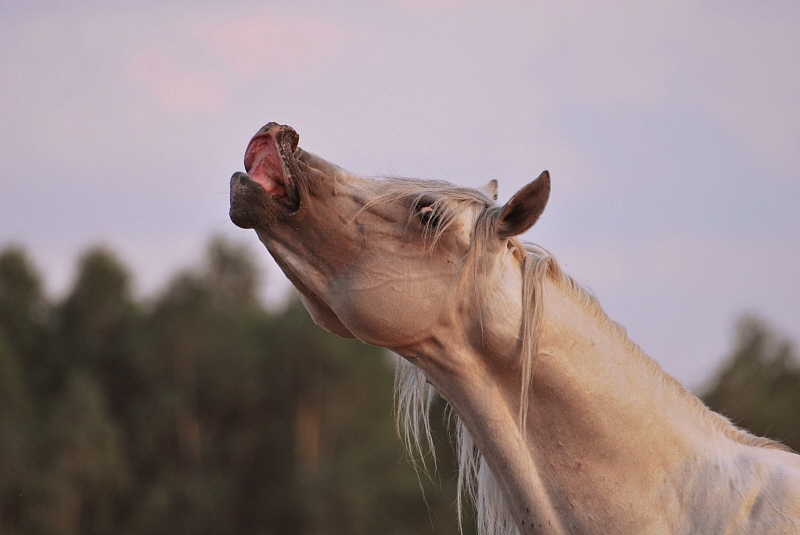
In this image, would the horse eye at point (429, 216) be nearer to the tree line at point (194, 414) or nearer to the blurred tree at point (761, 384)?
the blurred tree at point (761, 384)

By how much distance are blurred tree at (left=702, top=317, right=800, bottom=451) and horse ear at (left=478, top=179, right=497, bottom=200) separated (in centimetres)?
2567

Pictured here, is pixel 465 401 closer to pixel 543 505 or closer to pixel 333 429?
pixel 543 505

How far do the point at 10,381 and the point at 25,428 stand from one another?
3.58 m

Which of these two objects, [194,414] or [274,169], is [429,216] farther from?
[194,414]

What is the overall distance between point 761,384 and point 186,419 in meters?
26.1

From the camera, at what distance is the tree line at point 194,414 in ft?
127

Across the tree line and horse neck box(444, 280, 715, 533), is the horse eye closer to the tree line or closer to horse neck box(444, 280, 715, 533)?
horse neck box(444, 280, 715, 533)

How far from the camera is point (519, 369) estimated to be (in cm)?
398

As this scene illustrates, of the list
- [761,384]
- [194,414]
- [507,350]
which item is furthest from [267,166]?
[194,414]

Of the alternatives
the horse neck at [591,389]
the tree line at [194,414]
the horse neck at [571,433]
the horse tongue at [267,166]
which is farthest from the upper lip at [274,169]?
the tree line at [194,414]

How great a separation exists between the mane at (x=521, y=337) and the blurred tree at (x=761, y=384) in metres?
25.8

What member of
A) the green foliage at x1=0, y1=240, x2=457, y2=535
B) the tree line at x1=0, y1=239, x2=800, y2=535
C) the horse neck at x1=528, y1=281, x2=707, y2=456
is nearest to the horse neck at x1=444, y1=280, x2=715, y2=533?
the horse neck at x1=528, y1=281, x2=707, y2=456

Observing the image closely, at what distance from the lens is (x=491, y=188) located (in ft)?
15.8

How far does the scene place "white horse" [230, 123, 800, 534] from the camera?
3.91 m
